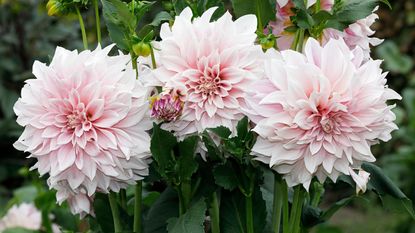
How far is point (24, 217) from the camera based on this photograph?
1.61 metres

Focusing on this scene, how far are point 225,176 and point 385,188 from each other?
0.26 m

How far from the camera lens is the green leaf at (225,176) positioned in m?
0.94

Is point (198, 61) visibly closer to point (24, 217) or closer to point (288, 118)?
point (288, 118)

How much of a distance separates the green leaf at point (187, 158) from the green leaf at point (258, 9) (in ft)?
0.58

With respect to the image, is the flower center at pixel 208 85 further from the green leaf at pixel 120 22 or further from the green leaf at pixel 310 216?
the green leaf at pixel 310 216

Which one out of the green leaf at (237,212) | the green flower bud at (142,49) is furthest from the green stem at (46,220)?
the green flower bud at (142,49)

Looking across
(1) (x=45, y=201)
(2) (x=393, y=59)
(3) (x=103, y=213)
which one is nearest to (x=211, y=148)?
(3) (x=103, y=213)

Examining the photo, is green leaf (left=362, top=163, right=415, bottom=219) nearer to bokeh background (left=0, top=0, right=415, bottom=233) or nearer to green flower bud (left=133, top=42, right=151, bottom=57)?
green flower bud (left=133, top=42, right=151, bottom=57)

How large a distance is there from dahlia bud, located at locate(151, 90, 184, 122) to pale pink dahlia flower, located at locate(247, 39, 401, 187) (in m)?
0.08

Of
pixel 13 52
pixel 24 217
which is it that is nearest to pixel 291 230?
pixel 24 217

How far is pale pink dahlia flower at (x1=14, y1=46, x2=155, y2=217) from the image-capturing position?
91 cm

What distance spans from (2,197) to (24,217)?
3.77 ft

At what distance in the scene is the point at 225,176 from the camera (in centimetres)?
95

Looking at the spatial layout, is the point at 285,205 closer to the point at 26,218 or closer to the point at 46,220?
the point at 46,220
